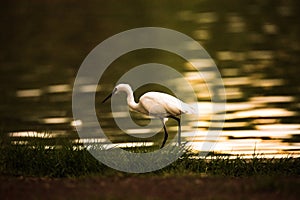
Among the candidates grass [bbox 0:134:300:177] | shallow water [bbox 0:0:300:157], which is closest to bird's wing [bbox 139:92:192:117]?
shallow water [bbox 0:0:300:157]

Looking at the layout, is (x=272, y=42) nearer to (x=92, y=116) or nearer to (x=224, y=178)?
(x=92, y=116)

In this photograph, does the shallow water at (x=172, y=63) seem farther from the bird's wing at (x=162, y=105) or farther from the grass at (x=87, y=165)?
the grass at (x=87, y=165)

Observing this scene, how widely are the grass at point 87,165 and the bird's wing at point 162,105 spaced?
0.88 m

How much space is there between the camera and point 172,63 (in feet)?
62.9

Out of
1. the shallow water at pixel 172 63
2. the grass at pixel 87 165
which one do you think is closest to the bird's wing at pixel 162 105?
the shallow water at pixel 172 63

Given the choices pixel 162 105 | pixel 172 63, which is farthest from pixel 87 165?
pixel 172 63

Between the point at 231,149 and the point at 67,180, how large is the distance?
10.5 feet

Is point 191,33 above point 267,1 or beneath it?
beneath

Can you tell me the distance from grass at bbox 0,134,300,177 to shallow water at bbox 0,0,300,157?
2.94 ft

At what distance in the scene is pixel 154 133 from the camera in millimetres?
12938

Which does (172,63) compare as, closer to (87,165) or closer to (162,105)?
(162,105)

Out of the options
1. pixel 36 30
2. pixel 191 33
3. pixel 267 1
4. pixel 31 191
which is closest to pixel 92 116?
pixel 31 191

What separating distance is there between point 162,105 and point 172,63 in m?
8.06

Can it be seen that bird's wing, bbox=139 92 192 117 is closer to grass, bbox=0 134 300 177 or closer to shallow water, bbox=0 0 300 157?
shallow water, bbox=0 0 300 157
